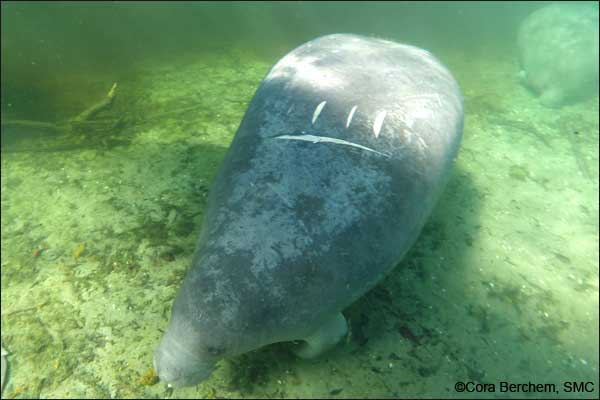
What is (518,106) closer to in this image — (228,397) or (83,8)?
(228,397)

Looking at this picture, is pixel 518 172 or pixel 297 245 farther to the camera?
pixel 518 172

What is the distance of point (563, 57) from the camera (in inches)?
304

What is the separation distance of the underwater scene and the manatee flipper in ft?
0.05

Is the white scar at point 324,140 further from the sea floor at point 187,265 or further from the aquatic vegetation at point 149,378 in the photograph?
the aquatic vegetation at point 149,378

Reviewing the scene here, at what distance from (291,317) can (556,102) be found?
848cm

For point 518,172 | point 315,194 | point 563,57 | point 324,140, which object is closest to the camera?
point 315,194

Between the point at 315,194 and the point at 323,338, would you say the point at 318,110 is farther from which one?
the point at 323,338

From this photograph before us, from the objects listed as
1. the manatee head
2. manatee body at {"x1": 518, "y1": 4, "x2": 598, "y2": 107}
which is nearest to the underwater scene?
the manatee head

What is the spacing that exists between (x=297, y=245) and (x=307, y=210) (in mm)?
205

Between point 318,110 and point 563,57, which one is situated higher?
point 318,110

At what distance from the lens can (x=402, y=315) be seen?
8.82 feet

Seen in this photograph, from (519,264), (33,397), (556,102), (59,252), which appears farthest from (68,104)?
(556,102)

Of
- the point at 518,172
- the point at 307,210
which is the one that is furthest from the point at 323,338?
the point at 518,172

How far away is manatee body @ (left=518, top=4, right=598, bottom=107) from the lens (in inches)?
297
